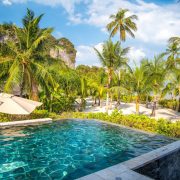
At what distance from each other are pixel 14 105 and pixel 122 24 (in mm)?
20393

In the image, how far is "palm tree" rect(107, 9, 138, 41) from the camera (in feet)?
86.7

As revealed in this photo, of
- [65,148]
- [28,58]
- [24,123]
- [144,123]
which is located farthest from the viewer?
[28,58]

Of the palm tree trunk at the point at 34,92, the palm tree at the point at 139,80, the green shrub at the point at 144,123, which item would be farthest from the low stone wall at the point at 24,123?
the palm tree at the point at 139,80

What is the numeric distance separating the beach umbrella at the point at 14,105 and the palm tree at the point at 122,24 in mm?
18820

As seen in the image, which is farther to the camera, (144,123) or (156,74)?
(156,74)

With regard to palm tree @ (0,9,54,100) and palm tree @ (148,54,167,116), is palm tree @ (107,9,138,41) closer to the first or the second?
palm tree @ (148,54,167,116)

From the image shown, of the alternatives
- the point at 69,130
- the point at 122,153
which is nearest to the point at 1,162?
the point at 122,153

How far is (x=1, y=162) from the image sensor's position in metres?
6.76

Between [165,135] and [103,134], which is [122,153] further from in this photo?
[165,135]

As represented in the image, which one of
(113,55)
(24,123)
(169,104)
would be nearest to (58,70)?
(113,55)

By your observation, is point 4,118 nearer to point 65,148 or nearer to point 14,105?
point 14,105

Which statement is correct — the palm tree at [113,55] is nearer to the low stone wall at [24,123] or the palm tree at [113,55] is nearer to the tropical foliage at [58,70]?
the tropical foliage at [58,70]

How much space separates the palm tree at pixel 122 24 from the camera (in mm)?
26438

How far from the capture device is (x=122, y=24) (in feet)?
87.9
